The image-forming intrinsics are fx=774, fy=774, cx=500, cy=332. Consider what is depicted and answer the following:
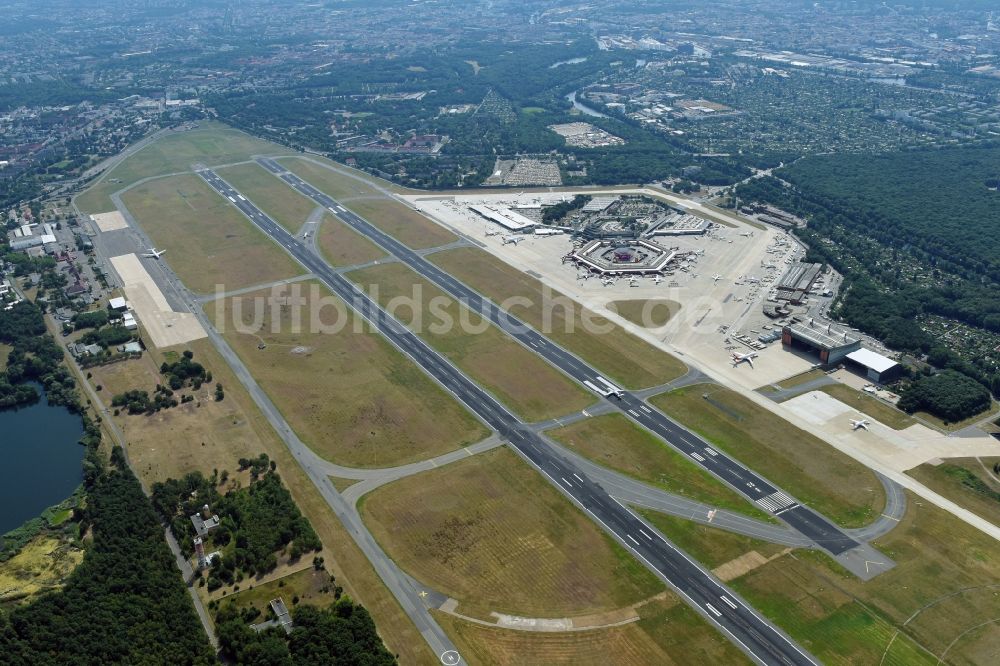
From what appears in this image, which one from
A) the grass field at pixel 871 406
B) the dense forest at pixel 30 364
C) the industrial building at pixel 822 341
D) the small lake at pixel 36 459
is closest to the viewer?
the small lake at pixel 36 459

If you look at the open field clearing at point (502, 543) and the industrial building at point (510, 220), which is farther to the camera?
the industrial building at point (510, 220)

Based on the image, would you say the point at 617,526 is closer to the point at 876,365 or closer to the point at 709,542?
the point at 709,542

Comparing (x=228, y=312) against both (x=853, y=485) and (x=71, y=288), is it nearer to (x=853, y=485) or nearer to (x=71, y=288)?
(x=71, y=288)

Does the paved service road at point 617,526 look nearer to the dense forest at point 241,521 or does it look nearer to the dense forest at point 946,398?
the dense forest at point 241,521

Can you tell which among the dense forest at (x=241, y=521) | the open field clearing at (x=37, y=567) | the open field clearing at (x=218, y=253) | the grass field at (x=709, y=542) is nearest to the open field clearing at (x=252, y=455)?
the dense forest at (x=241, y=521)

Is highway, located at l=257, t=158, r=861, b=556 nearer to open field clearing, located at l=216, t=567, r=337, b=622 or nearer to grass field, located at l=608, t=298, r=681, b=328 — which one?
grass field, located at l=608, t=298, r=681, b=328

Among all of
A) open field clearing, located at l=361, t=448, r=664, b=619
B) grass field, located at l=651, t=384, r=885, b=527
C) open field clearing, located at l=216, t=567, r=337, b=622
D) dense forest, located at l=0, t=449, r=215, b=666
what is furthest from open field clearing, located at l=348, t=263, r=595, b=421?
dense forest, located at l=0, t=449, r=215, b=666

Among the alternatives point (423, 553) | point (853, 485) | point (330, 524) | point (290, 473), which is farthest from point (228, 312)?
point (853, 485)
